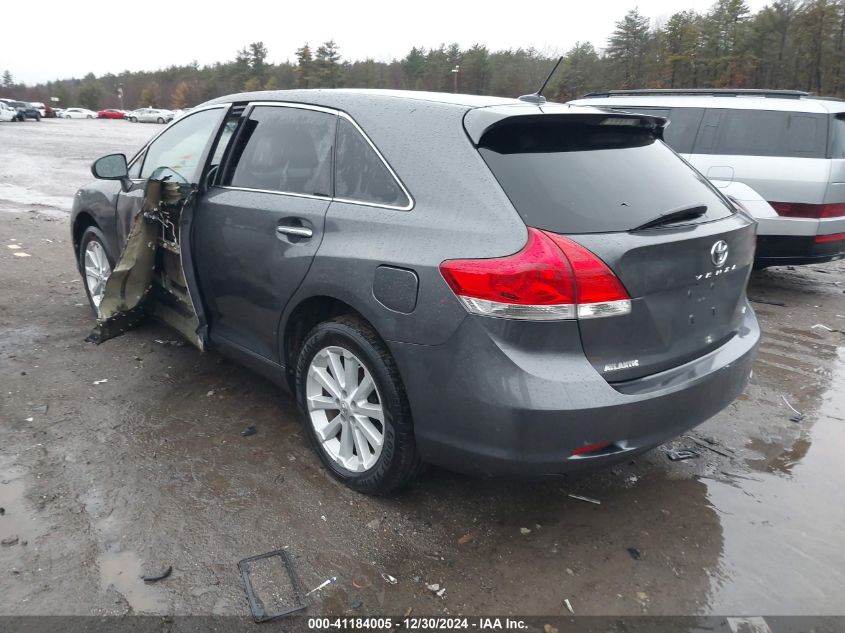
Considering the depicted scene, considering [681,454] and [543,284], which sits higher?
[543,284]

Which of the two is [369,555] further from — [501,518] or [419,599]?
[501,518]

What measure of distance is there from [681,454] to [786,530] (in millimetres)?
688

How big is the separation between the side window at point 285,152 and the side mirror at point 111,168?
1.22 m

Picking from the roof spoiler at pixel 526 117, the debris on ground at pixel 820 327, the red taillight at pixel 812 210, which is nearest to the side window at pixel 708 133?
the red taillight at pixel 812 210

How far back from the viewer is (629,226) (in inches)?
99.3

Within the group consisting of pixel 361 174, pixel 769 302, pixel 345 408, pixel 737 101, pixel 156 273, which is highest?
pixel 737 101

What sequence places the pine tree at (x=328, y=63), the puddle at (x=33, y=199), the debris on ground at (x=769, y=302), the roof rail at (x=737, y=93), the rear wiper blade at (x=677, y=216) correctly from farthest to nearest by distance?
the pine tree at (x=328, y=63), the puddle at (x=33, y=199), the roof rail at (x=737, y=93), the debris on ground at (x=769, y=302), the rear wiper blade at (x=677, y=216)

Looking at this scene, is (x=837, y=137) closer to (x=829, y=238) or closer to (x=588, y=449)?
(x=829, y=238)

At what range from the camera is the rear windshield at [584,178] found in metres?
2.48

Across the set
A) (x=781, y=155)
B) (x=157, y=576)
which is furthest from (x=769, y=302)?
(x=157, y=576)

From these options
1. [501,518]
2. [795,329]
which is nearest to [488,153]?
[501,518]

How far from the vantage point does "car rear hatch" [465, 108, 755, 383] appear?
241cm

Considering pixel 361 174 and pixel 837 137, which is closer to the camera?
pixel 361 174

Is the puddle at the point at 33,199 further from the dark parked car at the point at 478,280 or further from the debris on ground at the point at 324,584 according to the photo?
the debris on ground at the point at 324,584
